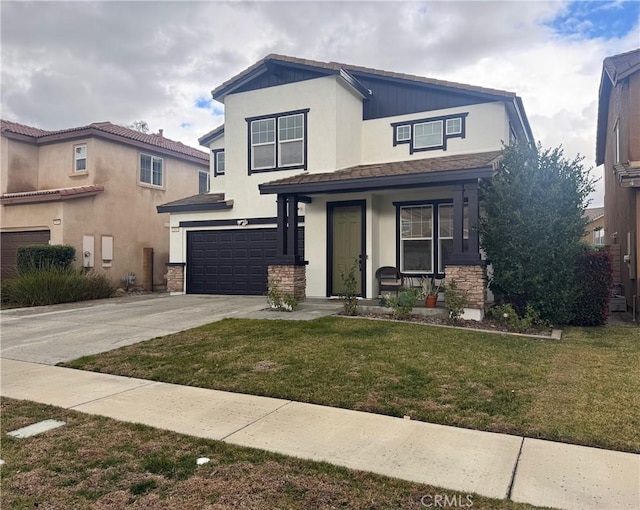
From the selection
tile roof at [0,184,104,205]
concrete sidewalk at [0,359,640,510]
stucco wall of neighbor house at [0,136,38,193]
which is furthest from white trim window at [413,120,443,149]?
stucco wall of neighbor house at [0,136,38,193]

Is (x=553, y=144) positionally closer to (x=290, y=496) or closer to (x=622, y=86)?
(x=622, y=86)

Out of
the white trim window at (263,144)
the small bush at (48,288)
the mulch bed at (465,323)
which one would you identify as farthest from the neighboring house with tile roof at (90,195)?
the mulch bed at (465,323)

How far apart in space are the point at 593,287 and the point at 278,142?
9526 mm

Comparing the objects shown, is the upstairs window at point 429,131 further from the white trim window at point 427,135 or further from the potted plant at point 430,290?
the potted plant at point 430,290

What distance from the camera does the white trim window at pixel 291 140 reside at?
1403 cm

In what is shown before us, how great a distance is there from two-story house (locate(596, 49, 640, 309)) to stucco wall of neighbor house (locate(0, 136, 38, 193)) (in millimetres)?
21017

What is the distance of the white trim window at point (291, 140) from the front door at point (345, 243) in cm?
198

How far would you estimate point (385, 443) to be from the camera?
3994 mm

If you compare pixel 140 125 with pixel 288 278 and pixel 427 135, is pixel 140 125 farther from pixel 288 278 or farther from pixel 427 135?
pixel 288 278

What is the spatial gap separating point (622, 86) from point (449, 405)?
1197 centimetres

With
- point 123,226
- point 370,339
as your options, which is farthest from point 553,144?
point 123,226

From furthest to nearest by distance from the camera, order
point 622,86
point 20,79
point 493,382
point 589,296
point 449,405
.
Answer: point 20,79 < point 622,86 < point 589,296 < point 493,382 < point 449,405

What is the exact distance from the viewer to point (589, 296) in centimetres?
954

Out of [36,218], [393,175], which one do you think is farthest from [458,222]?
[36,218]
